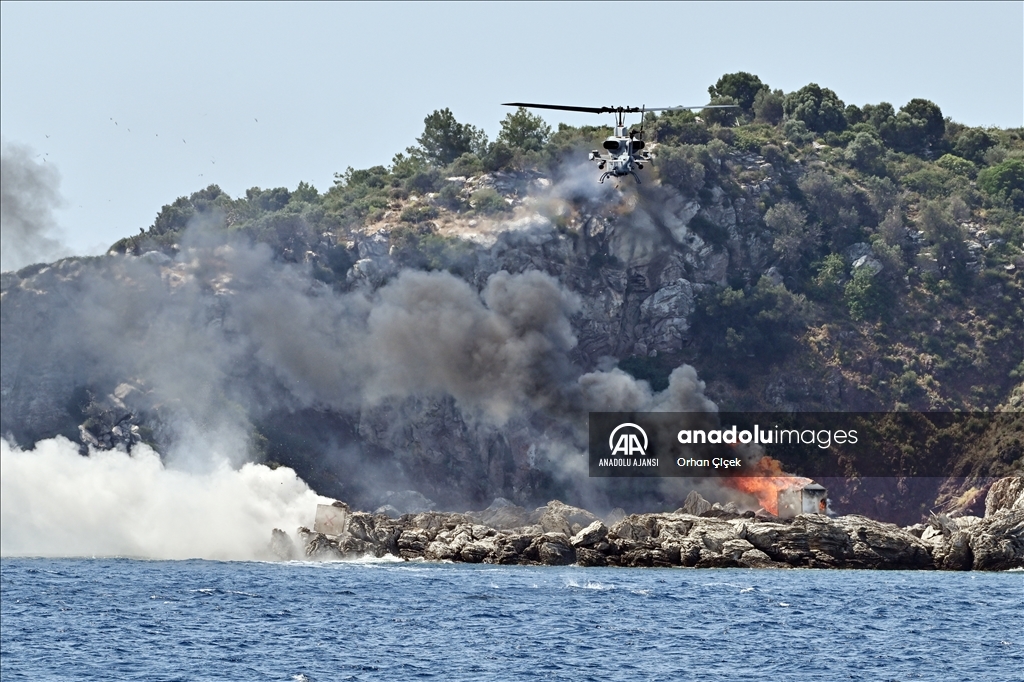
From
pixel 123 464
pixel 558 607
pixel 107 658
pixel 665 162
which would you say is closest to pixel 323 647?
pixel 107 658

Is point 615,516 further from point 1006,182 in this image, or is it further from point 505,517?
point 1006,182

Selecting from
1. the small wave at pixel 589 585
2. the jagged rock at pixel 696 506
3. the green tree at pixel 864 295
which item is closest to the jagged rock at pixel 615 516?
the jagged rock at pixel 696 506

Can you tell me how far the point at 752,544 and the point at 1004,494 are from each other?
75.9ft

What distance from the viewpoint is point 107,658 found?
71.9m

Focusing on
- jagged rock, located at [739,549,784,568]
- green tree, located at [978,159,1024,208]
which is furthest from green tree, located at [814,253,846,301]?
jagged rock, located at [739,549,784,568]

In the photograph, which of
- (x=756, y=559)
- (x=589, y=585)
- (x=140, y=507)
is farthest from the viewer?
(x=140, y=507)

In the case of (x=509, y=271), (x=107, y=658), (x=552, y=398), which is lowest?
(x=107, y=658)

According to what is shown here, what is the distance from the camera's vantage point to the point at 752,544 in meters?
118

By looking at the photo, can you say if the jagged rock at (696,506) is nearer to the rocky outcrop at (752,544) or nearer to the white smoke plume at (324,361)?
the rocky outcrop at (752,544)

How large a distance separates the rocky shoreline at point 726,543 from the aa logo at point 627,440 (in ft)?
111

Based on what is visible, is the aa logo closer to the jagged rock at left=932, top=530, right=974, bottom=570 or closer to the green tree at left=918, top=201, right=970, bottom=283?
the jagged rock at left=932, top=530, right=974, bottom=570

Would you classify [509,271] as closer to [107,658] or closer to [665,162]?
[665,162]

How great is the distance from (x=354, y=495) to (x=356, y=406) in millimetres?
11323

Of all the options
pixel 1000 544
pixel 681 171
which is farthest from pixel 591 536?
pixel 681 171
